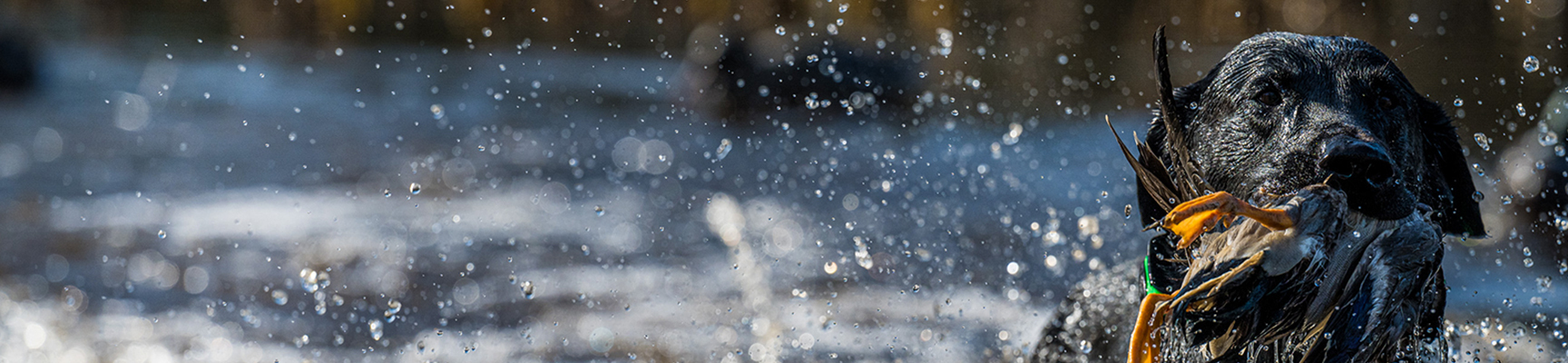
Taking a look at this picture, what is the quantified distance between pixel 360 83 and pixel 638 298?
10.7 meters

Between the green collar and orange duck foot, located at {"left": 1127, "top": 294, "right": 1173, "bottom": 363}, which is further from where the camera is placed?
the green collar

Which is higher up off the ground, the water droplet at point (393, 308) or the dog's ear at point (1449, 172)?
the water droplet at point (393, 308)

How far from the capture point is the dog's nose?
223 centimetres

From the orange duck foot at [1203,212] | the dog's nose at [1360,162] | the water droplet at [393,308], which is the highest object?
the water droplet at [393,308]

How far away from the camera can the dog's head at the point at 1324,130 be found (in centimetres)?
228

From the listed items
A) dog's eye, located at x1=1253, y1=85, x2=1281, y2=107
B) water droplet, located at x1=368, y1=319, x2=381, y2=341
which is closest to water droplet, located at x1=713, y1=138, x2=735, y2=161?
water droplet, located at x1=368, y1=319, x2=381, y2=341

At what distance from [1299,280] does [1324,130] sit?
0.38 m

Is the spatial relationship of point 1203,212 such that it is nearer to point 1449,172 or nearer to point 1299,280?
point 1299,280

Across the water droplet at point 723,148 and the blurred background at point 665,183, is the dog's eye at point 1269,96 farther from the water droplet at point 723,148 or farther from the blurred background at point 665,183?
the water droplet at point 723,148

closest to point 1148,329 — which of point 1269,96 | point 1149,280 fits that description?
point 1149,280

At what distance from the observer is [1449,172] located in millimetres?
2869

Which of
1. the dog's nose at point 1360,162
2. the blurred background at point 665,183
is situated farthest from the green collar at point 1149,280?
the blurred background at point 665,183

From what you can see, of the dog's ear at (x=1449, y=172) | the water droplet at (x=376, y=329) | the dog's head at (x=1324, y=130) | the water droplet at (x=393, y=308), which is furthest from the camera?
the water droplet at (x=393, y=308)

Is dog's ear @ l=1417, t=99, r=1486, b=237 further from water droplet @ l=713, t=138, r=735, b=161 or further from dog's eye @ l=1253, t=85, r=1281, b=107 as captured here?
water droplet @ l=713, t=138, r=735, b=161
